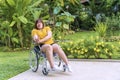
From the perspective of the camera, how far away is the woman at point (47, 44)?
8172 mm

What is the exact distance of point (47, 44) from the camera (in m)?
8.36

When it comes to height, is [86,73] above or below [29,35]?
below

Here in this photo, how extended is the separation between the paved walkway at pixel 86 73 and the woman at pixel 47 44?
9.3 inches

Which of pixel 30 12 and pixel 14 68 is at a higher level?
pixel 30 12

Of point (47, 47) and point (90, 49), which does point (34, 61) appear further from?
point (90, 49)

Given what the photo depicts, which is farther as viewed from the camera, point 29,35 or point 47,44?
point 29,35

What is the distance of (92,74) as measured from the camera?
826 centimetres

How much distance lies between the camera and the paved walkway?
26.1 ft

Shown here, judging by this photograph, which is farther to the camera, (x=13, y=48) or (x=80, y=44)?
(x=13, y=48)

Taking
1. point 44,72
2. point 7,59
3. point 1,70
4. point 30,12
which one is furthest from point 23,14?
point 44,72

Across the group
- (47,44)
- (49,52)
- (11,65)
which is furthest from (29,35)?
(49,52)

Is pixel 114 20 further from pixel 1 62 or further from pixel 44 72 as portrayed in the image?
pixel 44 72

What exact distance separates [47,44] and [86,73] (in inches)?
44.4

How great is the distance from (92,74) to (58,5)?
6.37 m
